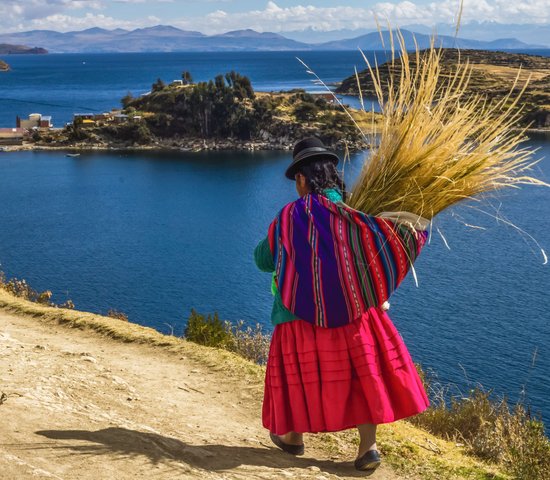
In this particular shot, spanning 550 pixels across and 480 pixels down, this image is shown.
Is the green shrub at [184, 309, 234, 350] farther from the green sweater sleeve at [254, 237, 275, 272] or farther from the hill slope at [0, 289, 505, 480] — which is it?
the green sweater sleeve at [254, 237, 275, 272]

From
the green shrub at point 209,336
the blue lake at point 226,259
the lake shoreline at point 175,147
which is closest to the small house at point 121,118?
the lake shoreline at point 175,147

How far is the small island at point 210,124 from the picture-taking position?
8044 centimetres

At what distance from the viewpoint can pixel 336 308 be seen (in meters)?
4.71

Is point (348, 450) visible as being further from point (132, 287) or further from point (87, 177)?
point (87, 177)

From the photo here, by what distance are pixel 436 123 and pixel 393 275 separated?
992 mm

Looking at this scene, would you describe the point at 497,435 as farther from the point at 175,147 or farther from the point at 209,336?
the point at 175,147

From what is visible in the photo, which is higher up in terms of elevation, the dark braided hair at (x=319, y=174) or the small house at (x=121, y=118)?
the dark braided hair at (x=319, y=174)

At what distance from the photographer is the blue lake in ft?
72.5

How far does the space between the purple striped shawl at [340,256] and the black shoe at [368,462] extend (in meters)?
0.92

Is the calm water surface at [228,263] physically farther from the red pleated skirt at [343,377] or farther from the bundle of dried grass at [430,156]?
the red pleated skirt at [343,377]

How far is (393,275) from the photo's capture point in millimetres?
4777

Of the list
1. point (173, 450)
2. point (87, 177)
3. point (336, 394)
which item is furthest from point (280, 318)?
point (87, 177)

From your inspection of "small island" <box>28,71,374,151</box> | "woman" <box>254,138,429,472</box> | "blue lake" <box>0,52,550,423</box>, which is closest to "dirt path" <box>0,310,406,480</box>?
"woman" <box>254,138,429,472</box>

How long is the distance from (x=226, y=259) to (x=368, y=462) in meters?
29.7
